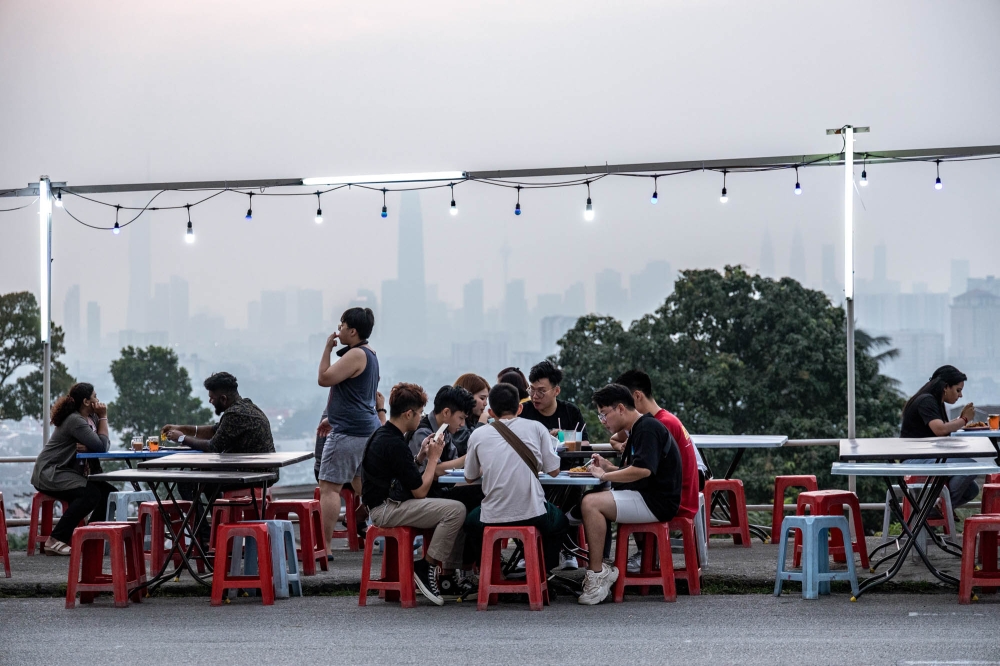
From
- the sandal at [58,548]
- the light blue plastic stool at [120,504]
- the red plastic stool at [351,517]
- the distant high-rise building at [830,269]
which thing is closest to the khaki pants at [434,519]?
the red plastic stool at [351,517]

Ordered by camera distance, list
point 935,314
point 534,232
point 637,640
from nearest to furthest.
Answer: point 637,640 < point 935,314 < point 534,232

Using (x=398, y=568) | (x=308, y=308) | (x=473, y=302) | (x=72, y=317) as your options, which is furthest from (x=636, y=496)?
(x=308, y=308)

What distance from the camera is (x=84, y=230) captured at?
29.2m

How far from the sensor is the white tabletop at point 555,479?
5.57m

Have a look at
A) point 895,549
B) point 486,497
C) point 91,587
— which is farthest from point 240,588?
point 895,549

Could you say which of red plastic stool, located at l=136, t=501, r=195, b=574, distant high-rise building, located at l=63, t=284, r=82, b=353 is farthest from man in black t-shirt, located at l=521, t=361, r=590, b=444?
distant high-rise building, located at l=63, t=284, r=82, b=353

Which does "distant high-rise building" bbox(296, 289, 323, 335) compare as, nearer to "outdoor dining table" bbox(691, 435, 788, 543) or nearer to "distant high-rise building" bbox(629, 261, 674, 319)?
"distant high-rise building" bbox(629, 261, 674, 319)

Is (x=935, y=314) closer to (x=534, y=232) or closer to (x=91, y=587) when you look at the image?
(x=534, y=232)

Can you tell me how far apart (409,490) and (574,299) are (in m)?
23.9

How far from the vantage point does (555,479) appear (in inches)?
223

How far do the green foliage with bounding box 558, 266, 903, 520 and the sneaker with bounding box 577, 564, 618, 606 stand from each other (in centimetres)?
1427

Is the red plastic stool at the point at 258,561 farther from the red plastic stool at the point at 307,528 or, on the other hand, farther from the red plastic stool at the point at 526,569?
the red plastic stool at the point at 526,569

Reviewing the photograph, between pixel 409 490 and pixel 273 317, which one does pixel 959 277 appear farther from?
pixel 409 490

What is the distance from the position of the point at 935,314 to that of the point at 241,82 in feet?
58.5
